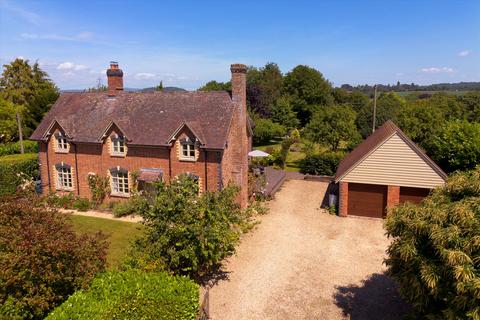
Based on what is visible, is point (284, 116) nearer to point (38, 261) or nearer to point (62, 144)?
point (62, 144)

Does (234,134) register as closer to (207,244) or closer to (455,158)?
(207,244)

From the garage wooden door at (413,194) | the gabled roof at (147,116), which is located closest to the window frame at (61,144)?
the gabled roof at (147,116)

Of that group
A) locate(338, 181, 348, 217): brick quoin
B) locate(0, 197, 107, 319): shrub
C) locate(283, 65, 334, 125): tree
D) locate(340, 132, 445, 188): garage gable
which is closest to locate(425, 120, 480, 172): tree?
locate(340, 132, 445, 188): garage gable

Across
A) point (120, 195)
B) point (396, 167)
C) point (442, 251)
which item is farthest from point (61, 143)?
point (442, 251)

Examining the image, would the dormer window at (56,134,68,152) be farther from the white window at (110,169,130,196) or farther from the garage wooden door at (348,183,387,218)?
the garage wooden door at (348,183,387,218)

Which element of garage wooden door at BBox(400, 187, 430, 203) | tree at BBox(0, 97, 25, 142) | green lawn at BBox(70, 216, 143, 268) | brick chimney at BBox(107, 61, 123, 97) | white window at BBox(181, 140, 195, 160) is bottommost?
green lawn at BBox(70, 216, 143, 268)
